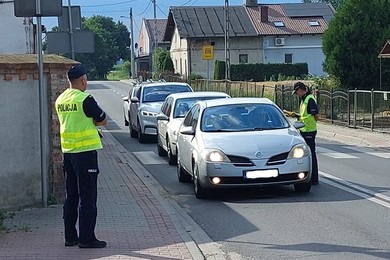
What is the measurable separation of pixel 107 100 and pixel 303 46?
2894 cm

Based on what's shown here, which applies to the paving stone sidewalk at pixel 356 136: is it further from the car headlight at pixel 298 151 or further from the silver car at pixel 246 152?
the car headlight at pixel 298 151

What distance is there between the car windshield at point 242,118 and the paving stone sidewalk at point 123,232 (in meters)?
1.44

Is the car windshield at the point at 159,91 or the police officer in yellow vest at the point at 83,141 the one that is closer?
the police officer in yellow vest at the point at 83,141

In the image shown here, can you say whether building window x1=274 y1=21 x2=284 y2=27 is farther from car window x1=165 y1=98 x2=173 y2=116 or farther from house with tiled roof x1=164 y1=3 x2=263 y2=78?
car window x1=165 y1=98 x2=173 y2=116

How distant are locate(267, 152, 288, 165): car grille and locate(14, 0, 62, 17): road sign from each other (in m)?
3.68

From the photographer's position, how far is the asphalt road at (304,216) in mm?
8336

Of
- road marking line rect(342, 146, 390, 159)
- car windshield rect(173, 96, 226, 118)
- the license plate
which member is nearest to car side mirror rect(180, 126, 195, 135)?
the license plate

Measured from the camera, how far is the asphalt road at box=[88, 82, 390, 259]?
8336 mm

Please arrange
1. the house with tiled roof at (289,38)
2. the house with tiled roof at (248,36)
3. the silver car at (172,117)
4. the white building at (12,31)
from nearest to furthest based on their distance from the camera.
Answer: the silver car at (172,117) < the white building at (12,31) < the house with tiled roof at (248,36) < the house with tiled roof at (289,38)

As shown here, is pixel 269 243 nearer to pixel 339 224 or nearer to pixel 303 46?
pixel 339 224

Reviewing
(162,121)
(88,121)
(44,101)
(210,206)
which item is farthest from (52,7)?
(162,121)

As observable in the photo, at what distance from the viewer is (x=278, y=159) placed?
1159 centimetres

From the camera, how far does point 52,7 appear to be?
10.1 m


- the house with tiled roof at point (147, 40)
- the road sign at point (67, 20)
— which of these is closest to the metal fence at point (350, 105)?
the road sign at point (67, 20)
